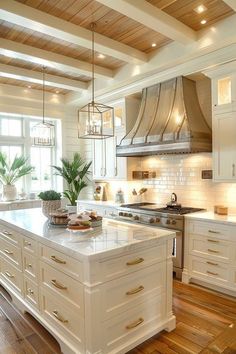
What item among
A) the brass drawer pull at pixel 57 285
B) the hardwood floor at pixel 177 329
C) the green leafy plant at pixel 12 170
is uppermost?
the green leafy plant at pixel 12 170

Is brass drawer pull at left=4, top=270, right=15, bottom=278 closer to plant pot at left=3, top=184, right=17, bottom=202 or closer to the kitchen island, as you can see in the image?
the kitchen island

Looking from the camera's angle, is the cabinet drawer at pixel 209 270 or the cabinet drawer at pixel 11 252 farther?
the cabinet drawer at pixel 209 270

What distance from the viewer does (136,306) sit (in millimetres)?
2111

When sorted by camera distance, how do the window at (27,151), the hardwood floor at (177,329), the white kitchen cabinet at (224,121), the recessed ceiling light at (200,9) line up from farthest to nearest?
the window at (27,151), the white kitchen cabinet at (224,121), the recessed ceiling light at (200,9), the hardwood floor at (177,329)

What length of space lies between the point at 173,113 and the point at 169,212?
146cm

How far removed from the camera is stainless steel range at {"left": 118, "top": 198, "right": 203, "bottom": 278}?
3.56 metres

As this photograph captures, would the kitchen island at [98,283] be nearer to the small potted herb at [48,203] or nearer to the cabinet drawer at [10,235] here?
the cabinet drawer at [10,235]

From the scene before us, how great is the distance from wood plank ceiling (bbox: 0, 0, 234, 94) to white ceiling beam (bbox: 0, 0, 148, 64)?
0.16ft

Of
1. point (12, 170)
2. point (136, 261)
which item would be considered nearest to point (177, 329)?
point (136, 261)

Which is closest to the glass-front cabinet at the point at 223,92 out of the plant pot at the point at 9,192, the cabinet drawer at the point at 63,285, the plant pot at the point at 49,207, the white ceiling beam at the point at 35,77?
the plant pot at the point at 49,207

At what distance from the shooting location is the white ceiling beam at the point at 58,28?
2.72m

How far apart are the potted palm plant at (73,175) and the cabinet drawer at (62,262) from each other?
358 centimetres

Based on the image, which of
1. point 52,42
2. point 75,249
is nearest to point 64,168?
point 52,42

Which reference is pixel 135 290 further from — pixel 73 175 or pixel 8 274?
pixel 73 175
